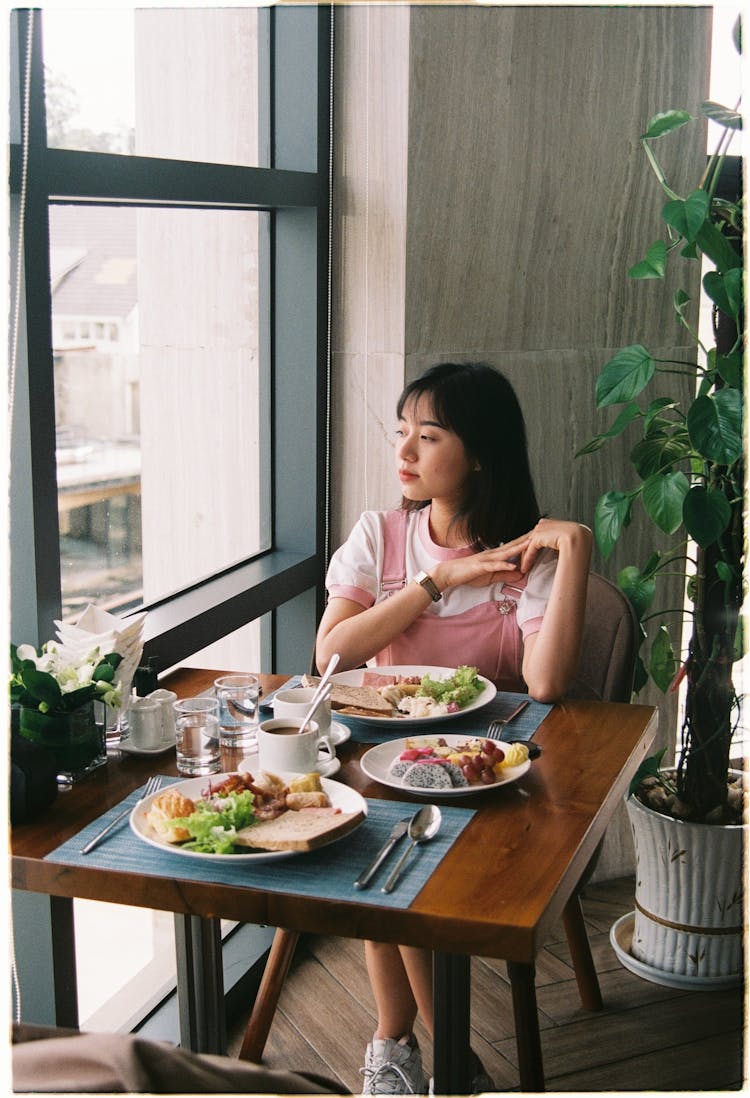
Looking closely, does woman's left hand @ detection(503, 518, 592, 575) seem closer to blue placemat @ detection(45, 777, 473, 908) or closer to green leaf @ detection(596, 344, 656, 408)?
green leaf @ detection(596, 344, 656, 408)

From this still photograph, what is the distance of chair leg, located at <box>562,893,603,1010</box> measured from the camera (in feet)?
7.35

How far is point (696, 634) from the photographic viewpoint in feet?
7.74

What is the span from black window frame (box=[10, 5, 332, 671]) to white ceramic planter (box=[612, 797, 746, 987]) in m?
0.82

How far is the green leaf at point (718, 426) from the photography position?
214 cm

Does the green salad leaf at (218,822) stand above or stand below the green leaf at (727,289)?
below

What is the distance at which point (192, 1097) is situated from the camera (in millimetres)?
917

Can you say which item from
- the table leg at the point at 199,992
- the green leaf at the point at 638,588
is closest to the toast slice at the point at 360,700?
Answer: the table leg at the point at 199,992

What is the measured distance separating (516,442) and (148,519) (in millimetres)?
713

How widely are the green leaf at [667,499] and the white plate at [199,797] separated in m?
1.02

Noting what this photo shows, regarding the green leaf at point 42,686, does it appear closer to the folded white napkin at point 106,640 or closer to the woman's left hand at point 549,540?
the folded white napkin at point 106,640

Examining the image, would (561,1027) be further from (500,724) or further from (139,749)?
(139,749)

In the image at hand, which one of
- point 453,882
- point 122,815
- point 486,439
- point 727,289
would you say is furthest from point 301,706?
point 727,289

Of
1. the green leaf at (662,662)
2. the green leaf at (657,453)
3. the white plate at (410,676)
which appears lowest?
the green leaf at (662,662)

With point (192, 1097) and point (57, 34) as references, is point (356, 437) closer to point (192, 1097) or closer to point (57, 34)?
point (57, 34)
